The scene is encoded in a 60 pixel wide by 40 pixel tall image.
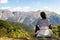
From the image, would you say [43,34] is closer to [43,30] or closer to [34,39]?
[43,30]

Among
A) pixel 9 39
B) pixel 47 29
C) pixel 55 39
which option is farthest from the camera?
pixel 47 29

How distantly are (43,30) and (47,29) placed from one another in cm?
17

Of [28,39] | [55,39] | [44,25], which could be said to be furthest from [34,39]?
[44,25]

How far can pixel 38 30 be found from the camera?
9.53m

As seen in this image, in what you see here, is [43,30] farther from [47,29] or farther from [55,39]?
[55,39]

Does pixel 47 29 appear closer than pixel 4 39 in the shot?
No

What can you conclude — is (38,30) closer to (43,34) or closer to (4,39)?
(43,34)

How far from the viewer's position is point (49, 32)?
364 inches

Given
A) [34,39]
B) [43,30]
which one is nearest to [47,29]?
[43,30]

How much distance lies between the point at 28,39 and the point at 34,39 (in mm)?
255

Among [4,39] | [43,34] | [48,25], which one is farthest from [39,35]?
[4,39]

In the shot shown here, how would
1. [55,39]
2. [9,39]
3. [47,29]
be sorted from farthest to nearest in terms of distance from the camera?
[47,29] → [9,39] → [55,39]

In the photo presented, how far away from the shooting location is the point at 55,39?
8070 mm

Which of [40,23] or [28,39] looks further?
[40,23]
